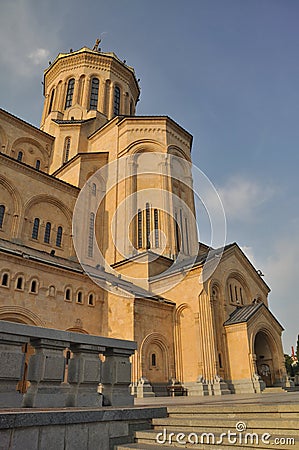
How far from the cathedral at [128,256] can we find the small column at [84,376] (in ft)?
37.7

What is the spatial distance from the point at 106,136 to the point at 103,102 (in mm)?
6758

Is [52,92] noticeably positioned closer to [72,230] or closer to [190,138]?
[190,138]

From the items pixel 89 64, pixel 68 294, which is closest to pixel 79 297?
pixel 68 294

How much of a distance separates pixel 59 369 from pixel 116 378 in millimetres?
1118

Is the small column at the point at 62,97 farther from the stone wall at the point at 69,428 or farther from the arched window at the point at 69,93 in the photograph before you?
the stone wall at the point at 69,428

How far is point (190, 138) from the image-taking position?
33750 mm

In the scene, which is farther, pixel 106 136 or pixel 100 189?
pixel 106 136

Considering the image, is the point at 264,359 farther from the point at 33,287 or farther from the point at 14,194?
the point at 14,194

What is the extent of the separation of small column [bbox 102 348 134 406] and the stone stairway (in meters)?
0.82

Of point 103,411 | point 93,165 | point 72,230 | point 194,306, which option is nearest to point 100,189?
point 93,165

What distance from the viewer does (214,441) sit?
422 cm

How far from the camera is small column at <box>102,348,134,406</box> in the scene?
5.80 m

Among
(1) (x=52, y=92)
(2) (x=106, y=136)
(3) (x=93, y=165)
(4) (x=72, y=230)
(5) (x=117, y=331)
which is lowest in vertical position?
(5) (x=117, y=331)

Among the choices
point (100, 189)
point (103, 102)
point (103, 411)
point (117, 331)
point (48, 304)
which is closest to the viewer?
point (103, 411)
